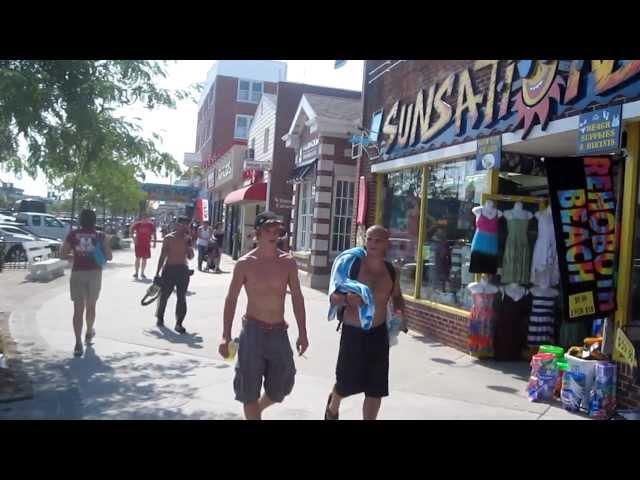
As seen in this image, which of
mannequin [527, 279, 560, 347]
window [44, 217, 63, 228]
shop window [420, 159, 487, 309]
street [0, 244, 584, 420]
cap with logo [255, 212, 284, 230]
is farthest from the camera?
window [44, 217, 63, 228]

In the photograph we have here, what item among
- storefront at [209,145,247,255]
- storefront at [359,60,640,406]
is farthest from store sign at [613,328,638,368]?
storefront at [209,145,247,255]

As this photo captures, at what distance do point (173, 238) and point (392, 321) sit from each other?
Result: 17.3 feet

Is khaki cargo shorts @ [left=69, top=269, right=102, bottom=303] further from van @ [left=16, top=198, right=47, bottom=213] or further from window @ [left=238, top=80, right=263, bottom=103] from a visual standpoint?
window @ [left=238, top=80, right=263, bottom=103]

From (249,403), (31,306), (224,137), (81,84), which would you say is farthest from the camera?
(224,137)

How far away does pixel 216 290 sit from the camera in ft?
47.2

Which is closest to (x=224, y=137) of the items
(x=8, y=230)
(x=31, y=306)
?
(x=8, y=230)

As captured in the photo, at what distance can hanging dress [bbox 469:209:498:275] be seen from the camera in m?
7.79

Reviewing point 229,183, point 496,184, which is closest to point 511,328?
point 496,184

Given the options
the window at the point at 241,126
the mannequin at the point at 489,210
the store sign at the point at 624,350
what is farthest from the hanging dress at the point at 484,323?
the window at the point at 241,126

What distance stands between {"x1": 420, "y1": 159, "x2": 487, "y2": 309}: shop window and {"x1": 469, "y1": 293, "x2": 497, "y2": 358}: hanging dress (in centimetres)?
72

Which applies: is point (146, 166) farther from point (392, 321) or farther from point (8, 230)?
point (8, 230)

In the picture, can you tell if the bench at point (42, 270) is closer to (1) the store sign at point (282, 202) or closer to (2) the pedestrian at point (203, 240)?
(2) the pedestrian at point (203, 240)

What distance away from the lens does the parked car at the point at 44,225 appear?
27.5 meters
